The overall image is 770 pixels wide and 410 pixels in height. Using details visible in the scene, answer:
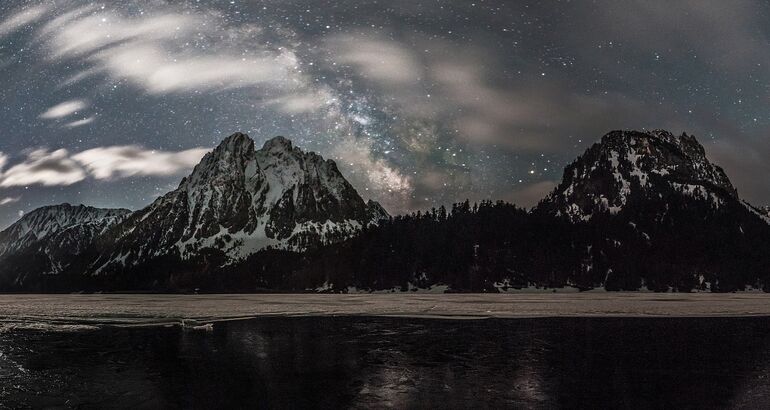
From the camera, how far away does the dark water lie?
1917 centimetres

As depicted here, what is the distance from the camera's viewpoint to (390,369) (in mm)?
25641

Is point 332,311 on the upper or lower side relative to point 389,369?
lower

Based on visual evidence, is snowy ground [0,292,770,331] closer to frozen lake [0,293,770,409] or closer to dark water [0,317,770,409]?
frozen lake [0,293,770,409]

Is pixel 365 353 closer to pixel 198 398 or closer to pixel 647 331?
pixel 198 398

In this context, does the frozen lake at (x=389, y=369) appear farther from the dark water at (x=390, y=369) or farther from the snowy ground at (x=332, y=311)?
the snowy ground at (x=332, y=311)

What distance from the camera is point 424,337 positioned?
132ft

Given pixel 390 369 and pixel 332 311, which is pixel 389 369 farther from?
pixel 332 311

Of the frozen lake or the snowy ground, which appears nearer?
the frozen lake

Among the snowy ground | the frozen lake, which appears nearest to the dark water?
the frozen lake

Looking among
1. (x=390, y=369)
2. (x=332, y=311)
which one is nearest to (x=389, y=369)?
(x=390, y=369)

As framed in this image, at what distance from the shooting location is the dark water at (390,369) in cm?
1917

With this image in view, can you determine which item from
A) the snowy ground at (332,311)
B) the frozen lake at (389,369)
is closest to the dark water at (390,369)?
the frozen lake at (389,369)

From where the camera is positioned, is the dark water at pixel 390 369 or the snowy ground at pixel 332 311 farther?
the snowy ground at pixel 332 311

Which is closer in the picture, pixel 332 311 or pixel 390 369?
pixel 390 369
